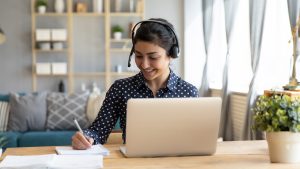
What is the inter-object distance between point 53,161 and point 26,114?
12.1 feet

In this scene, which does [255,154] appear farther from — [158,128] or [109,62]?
[109,62]

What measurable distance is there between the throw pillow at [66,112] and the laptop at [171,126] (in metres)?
3.42

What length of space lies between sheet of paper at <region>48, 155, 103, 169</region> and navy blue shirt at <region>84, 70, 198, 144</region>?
1.54ft

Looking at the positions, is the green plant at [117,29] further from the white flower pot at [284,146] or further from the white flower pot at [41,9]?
the white flower pot at [284,146]

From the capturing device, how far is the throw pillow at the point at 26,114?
523 centimetres

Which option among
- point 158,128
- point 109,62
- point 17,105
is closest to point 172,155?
point 158,128

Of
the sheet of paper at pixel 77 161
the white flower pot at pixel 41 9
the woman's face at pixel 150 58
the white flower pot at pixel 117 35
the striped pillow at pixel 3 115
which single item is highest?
the white flower pot at pixel 41 9

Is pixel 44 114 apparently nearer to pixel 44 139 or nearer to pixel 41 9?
pixel 44 139

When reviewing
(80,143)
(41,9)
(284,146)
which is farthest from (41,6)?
(284,146)

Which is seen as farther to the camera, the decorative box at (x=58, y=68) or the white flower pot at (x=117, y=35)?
the white flower pot at (x=117, y=35)

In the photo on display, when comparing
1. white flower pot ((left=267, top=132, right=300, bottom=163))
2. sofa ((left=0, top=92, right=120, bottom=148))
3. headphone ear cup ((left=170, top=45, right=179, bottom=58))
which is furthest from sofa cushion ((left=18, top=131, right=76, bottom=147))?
white flower pot ((left=267, top=132, right=300, bottom=163))

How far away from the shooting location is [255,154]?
1927 mm

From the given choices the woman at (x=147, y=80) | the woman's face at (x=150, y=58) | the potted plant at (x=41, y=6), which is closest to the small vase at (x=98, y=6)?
the potted plant at (x=41, y=6)

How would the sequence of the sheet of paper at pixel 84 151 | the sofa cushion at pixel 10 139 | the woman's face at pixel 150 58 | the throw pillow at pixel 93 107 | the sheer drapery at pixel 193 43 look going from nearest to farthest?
the sheet of paper at pixel 84 151 < the woman's face at pixel 150 58 < the sofa cushion at pixel 10 139 < the throw pillow at pixel 93 107 < the sheer drapery at pixel 193 43
